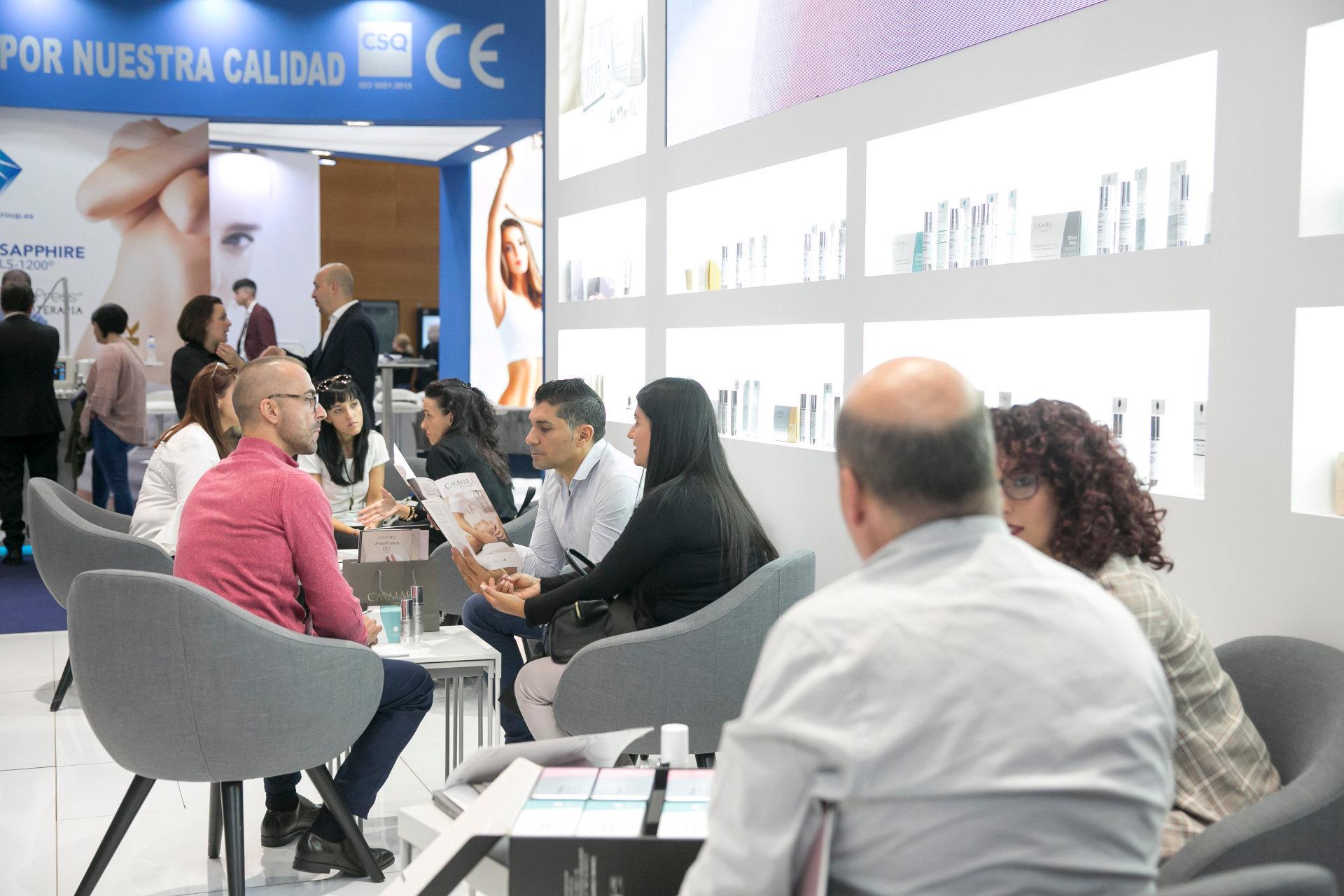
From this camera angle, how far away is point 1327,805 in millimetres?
1907

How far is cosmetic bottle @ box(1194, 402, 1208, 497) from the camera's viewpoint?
279cm

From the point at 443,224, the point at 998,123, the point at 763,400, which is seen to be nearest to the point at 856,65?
the point at 998,123

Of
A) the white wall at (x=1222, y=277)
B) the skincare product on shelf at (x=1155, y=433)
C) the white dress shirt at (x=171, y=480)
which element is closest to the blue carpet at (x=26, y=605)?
the white dress shirt at (x=171, y=480)

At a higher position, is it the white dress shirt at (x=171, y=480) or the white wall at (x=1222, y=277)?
the white wall at (x=1222, y=277)

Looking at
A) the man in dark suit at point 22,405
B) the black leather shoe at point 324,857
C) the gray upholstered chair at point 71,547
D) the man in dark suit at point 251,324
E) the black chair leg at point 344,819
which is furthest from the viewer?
the man in dark suit at point 251,324

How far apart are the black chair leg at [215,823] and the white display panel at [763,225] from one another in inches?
103

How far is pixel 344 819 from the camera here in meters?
3.16

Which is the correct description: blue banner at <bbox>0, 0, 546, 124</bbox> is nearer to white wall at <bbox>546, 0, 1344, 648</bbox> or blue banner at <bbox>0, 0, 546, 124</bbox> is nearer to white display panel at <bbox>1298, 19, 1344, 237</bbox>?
white wall at <bbox>546, 0, 1344, 648</bbox>

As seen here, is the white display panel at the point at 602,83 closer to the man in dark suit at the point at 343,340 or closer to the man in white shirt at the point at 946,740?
the man in dark suit at the point at 343,340

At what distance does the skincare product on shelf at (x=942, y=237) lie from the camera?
367cm

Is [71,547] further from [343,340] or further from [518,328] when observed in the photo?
[518,328]

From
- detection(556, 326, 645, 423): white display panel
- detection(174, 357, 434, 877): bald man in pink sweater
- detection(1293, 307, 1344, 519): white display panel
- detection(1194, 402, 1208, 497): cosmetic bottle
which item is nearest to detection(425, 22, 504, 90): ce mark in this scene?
detection(556, 326, 645, 423): white display panel

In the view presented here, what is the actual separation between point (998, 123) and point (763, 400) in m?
1.63

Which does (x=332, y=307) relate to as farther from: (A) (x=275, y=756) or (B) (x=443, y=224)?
(B) (x=443, y=224)
